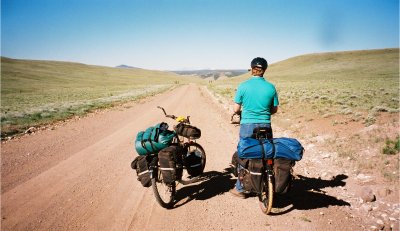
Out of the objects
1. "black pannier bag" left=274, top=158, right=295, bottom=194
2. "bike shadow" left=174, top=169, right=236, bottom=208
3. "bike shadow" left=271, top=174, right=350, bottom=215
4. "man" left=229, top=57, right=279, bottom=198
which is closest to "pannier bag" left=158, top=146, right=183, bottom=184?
"bike shadow" left=174, top=169, right=236, bottom=208

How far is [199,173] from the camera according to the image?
6.29 m

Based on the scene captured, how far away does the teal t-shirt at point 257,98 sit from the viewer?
4.69m

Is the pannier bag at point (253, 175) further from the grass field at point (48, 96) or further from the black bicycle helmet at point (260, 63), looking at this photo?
the grass field at point (48, 96)

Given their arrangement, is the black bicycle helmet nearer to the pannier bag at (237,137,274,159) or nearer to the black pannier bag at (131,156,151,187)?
the pannier bag at (237,137,274,159)

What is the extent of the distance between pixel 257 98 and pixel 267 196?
→ 172 cm

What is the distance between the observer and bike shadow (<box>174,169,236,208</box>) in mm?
5770

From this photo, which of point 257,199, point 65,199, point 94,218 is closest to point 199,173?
point 257,199

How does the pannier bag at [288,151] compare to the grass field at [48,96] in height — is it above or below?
above

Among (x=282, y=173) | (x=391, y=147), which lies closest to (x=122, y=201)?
(x=282, y=173)

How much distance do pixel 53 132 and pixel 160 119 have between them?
17.7ft

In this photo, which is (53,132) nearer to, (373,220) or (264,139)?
(264,139)

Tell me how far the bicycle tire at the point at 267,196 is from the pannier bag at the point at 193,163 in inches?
69.0

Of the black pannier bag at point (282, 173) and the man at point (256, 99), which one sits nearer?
the black pannier bag at point (282, 173)

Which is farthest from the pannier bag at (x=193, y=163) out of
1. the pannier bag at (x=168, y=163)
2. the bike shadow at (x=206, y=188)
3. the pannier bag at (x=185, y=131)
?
the pannier bag at (x=168, y=163)
